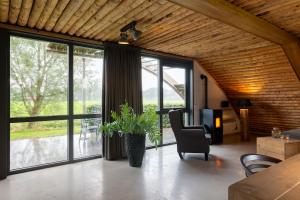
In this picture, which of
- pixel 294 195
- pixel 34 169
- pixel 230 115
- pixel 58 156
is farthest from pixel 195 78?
pixel 294 195

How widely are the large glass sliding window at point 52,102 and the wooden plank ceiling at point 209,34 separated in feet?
1.50

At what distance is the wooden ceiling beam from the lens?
2652 mm

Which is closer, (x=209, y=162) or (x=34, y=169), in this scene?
(x=34, y=169)

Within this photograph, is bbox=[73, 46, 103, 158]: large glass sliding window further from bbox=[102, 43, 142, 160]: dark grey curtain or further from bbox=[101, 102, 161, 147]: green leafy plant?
bbox=[101, 102, 161, 147]: green leafy plant

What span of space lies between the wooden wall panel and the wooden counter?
4192 mm

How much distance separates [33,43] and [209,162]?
13.3 feet

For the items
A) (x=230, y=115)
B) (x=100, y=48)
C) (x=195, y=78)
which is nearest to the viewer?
(x=100, y=48)

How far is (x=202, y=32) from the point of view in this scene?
402cm

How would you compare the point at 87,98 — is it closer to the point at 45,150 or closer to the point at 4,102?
the point at 45,150

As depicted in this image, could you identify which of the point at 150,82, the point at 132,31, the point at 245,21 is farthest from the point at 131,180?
the point at 245,21

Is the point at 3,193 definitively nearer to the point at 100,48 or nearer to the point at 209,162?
the point at 100,48

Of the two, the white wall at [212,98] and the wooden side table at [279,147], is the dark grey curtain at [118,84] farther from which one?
the wooden side table at [279,147]

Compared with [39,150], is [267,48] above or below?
above

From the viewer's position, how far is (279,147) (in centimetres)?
392
